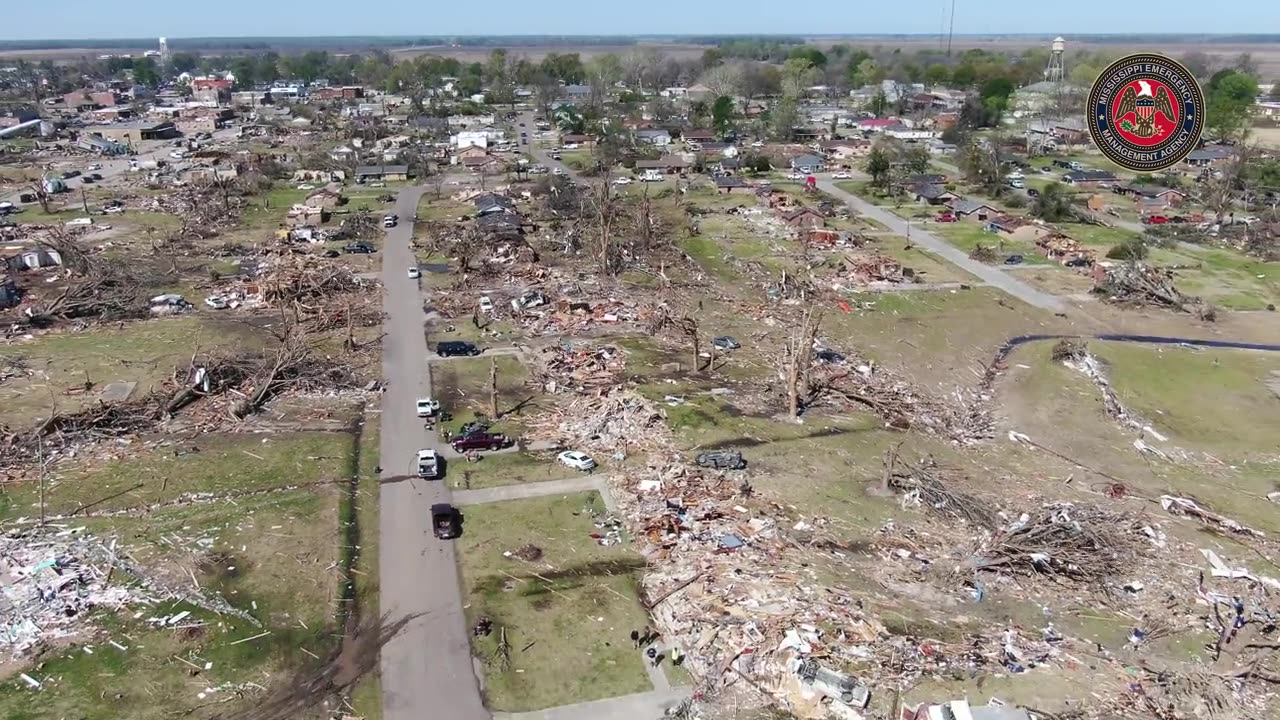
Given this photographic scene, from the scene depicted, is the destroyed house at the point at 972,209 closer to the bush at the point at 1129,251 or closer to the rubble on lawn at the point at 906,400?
the bush at the point at 1129,251

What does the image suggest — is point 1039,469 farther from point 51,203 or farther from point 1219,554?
point 51,203

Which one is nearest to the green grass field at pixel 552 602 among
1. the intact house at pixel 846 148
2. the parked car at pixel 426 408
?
the parked car at pixel 426 408

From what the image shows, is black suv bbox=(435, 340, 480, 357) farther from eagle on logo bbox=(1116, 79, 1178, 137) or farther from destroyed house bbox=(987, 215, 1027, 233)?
destroyed house bbox=(987, 215, 1027, 233)

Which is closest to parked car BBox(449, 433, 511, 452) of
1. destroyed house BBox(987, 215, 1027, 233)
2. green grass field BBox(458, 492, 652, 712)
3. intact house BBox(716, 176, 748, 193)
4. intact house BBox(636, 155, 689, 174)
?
green grass field BBox(458, 492, 652, 712)

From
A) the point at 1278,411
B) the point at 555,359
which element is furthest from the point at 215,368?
the point at 1278,411

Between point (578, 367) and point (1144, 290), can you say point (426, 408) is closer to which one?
point (578, 367)
